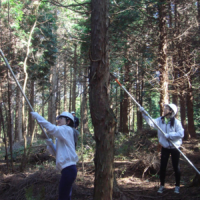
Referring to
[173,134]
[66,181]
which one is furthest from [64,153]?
[173,134]

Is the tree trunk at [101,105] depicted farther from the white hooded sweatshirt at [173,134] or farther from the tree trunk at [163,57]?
the tree trunk at [163,57]

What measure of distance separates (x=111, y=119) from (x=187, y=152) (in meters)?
7.53

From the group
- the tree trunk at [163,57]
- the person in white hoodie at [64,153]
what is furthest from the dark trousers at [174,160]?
the tree trunk at [163,57]

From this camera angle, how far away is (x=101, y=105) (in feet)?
10.9

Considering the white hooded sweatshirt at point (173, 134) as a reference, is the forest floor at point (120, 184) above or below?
below

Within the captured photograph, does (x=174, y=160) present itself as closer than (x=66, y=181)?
No

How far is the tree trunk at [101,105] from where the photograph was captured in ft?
10.7

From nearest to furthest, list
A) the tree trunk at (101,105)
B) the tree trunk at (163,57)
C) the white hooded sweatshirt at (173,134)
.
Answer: the tree trunk at (101,105), the white hooded sweatshirt at (173,134), the tree trunk at (163,57)

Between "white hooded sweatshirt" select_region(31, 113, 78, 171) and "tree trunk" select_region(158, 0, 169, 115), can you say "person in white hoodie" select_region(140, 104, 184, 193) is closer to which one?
"white hooded sweatshirt" select_region(31, 113, 78, 171)

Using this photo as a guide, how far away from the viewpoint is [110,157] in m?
3.29

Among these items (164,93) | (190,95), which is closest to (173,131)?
(164,93)

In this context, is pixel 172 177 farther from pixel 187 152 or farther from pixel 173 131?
pixel 187 152

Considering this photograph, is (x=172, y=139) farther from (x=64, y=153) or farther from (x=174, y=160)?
(x=64, y=153)

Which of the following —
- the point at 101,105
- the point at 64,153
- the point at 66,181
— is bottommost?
the point at 66,181
